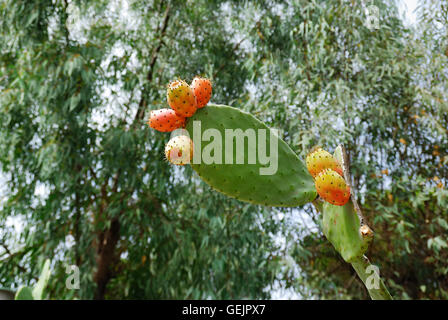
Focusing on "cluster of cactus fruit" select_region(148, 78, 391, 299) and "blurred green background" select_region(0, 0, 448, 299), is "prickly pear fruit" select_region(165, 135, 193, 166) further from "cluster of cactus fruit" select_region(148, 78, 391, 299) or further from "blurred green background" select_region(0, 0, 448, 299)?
"blurred green background" select_region(0, 0, 448, 299)

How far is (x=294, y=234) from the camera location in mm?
3186

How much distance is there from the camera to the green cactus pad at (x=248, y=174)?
0.64 m

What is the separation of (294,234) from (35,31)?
2.30m

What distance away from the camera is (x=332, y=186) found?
0.51 m

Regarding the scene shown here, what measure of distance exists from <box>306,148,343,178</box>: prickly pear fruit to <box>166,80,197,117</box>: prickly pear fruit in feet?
0.53

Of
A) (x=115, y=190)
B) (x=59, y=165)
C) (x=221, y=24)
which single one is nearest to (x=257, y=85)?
(x=221, y=24)

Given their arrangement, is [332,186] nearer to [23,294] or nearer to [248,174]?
[248,174]

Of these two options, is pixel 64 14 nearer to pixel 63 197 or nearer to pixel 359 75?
pixel 63 197
